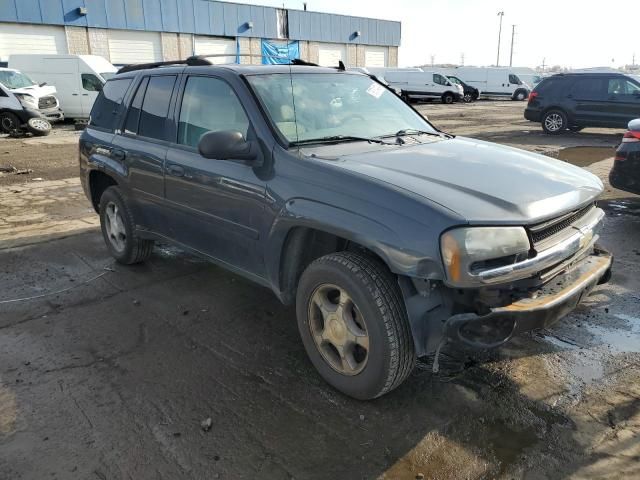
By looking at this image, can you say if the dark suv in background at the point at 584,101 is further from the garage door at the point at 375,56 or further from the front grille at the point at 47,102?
the garage door at the point at 375,56

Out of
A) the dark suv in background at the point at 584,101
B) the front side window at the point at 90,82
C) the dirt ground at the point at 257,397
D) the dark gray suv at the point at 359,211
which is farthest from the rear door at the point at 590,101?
the front side window at the point at 90,82

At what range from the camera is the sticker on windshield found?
164 inches

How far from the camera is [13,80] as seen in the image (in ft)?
56.7

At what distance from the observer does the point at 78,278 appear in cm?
493

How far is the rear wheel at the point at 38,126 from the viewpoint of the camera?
1605 cm

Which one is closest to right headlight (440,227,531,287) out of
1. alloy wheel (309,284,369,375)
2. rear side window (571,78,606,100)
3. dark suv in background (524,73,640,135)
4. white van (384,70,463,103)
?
alloy wheel (309,284,369,375)

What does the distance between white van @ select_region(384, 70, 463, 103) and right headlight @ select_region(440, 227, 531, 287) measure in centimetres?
3148

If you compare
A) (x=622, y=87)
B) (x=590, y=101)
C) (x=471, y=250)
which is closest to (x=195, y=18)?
(x=590, y=101)

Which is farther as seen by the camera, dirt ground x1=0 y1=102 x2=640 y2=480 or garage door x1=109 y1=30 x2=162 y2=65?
garage door x1=109 y1=30 x2=162 y2=65

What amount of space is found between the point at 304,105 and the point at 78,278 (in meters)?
2.81

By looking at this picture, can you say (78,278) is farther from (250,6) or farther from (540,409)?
(250,6)

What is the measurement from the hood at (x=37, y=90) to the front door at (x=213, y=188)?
15.0 metres

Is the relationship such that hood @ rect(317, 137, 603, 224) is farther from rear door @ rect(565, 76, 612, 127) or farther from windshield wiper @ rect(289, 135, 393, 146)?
rear door @ rect(565, 76, 612, 127)

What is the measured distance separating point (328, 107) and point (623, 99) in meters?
14.1
